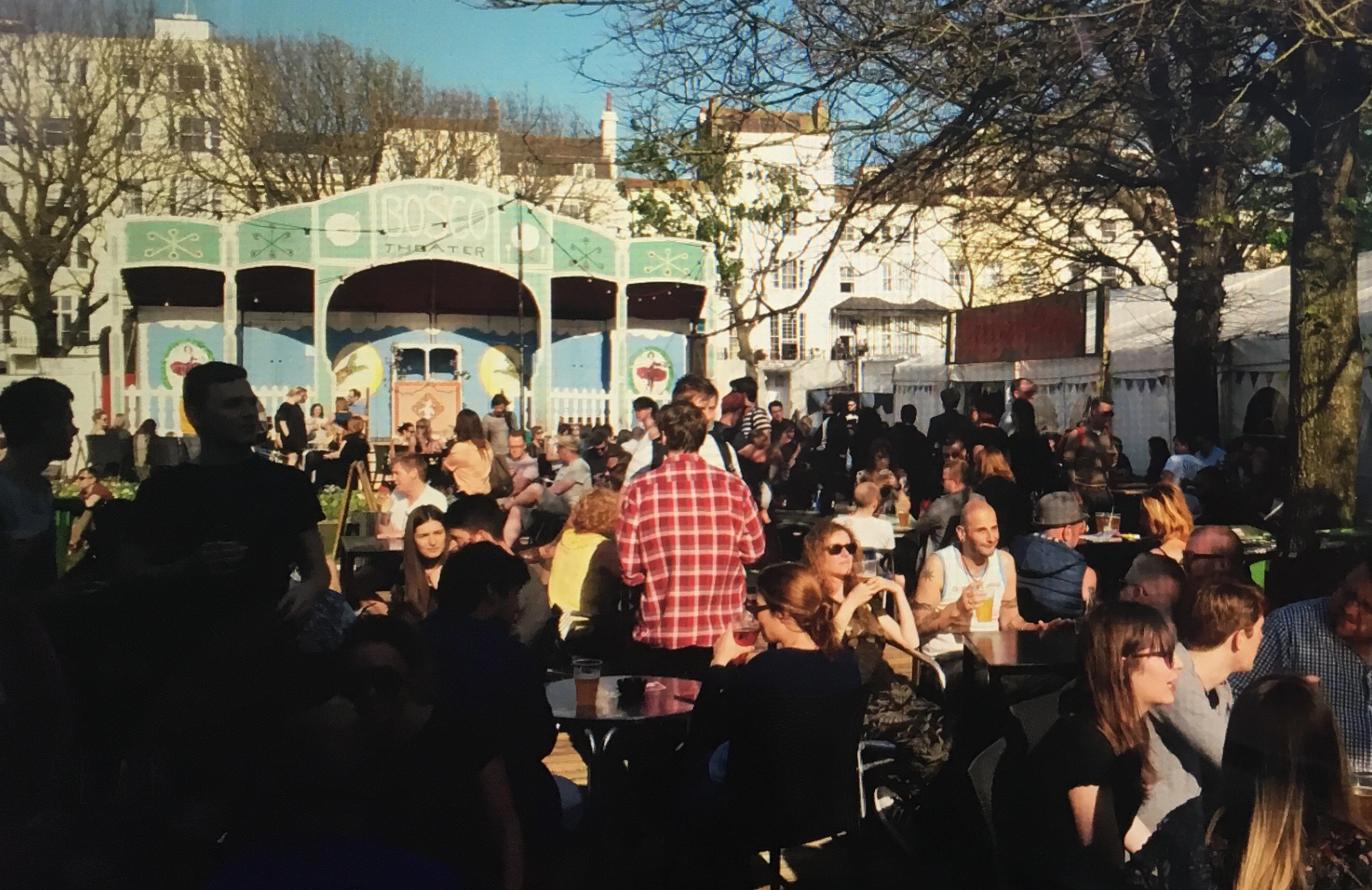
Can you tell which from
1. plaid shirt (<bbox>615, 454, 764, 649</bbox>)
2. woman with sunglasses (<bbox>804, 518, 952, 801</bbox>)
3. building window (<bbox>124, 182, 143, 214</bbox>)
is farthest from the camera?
plaid shirt (<bbox>615, 454, 764, 649</bbox>)

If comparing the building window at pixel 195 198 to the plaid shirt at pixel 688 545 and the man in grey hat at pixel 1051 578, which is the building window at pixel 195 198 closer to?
the plaid shirt at pixel 688 545

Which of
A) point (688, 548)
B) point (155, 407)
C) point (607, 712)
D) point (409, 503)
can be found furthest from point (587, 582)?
point (155, 407)

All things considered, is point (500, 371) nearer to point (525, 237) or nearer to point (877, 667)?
point (525, 237)

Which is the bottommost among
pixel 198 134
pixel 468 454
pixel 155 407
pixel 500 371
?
pixel 468 454

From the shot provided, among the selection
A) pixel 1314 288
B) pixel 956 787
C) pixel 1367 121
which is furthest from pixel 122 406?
pixel 1367 121

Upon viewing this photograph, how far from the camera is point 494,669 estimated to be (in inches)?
130

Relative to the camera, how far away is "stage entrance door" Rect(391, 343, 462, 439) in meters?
3.95

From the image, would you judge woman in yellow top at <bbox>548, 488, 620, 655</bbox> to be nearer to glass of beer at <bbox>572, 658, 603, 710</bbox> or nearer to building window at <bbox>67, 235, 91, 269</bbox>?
glass of beer at <bbox>572, 658, 603, 710</bbox>

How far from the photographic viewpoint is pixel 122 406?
3.60m

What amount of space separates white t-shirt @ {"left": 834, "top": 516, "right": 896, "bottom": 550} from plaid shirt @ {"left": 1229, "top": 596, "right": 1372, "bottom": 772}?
4.82ft

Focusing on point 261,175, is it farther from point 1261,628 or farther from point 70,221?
point 1261,628

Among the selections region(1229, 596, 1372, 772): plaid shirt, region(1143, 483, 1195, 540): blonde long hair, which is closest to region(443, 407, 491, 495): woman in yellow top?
region(1229, 596, 1372, 772): plaid shirt

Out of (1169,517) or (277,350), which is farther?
(1169,517)

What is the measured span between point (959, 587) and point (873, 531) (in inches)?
18.1
